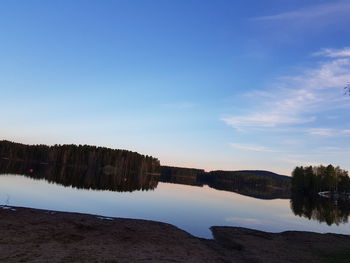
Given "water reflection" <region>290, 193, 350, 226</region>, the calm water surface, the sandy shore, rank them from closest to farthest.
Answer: the sandy shore
the calm water surface
"water reflection" <region>290, 193, 350, 226</region>

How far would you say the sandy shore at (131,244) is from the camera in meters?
21.3

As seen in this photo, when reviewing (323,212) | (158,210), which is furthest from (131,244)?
(323,212)

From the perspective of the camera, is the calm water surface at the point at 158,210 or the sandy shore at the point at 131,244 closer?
the sandy shore at the point at 131,244

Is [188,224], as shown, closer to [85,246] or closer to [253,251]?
[253,251]

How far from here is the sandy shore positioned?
2133cm

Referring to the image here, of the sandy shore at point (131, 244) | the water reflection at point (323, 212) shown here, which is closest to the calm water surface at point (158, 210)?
the water reflection at point (323, 212)

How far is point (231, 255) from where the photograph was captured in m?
29.3

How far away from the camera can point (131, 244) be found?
2608cm

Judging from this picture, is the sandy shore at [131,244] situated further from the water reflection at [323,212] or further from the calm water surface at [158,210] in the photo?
the water reflection at [323,212]

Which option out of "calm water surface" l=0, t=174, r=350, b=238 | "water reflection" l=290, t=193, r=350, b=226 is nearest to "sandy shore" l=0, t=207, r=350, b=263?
Result: "calm water surface" l=0, t=174, r=350, b=238

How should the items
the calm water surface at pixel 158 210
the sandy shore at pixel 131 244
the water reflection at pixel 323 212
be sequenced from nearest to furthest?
the sandy shore at pixel 131 244
the calm water surface at pixel 158 210
the water reflection at pixel 323 212

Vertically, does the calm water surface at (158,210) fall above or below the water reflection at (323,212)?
below

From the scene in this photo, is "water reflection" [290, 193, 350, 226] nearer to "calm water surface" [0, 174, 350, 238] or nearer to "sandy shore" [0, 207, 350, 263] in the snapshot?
"calm water surface" [0, 174, 350, 238]

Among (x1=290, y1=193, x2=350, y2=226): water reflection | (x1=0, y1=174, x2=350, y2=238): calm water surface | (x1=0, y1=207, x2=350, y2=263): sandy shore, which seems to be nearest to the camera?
(x1=0, y1=207, x2=350, y2=263): sandy shore
